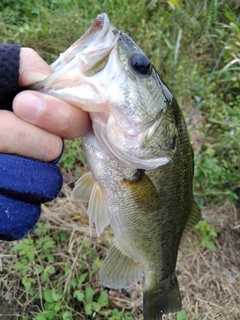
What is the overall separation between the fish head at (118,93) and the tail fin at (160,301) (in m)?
0.78

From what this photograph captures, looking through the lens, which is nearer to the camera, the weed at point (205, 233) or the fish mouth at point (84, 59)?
the fish mouth at point (84, 59)

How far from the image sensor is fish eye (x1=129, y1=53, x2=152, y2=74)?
118 cm

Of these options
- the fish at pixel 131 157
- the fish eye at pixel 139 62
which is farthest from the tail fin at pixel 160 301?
the fish eye at pixel 139 62

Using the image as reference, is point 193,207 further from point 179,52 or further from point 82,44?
point 179,52

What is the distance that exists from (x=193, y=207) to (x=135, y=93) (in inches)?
30.4

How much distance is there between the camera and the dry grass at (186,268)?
2.18 m

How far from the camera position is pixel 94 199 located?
4.69 feet

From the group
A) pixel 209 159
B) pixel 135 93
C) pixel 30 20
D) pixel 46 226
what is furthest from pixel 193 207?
pixel 30 20

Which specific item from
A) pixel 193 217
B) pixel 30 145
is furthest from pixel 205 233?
pixel 30 145

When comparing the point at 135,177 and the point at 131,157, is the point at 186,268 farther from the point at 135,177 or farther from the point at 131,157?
the point at 131,157

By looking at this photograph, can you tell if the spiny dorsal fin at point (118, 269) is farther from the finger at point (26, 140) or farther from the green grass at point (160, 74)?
the finger at point (26, 140)

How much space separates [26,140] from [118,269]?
0.90 meters

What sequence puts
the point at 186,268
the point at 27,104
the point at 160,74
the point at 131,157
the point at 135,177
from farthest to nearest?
the point at 160,74
the point at 186,268
the point at 135,177
the point at 131,157
the point at 27,104

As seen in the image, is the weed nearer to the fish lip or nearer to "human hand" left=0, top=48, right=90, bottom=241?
"human hand" left=0, top=48, right=90, bottom=241
